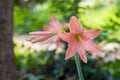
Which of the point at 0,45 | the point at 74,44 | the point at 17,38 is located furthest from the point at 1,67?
the point at 17,38

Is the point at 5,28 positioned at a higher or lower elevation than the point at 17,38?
higher

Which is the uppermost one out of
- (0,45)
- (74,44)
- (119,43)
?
(74,44)

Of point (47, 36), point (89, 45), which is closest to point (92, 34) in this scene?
point (89, 45)

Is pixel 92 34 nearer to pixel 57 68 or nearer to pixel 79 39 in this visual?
pixel 79 39

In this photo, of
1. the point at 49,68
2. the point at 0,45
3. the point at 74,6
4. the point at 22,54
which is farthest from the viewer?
the point at 22,54

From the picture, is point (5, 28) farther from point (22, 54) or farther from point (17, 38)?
point (17, 38)

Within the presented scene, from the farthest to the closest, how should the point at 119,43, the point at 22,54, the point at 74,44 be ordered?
the point at 22,54 < the point at 119,43 < the point at 74,44

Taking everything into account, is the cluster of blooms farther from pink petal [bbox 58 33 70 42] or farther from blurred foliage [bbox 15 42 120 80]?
blurred foliage [bbox 15 42 120 80]
